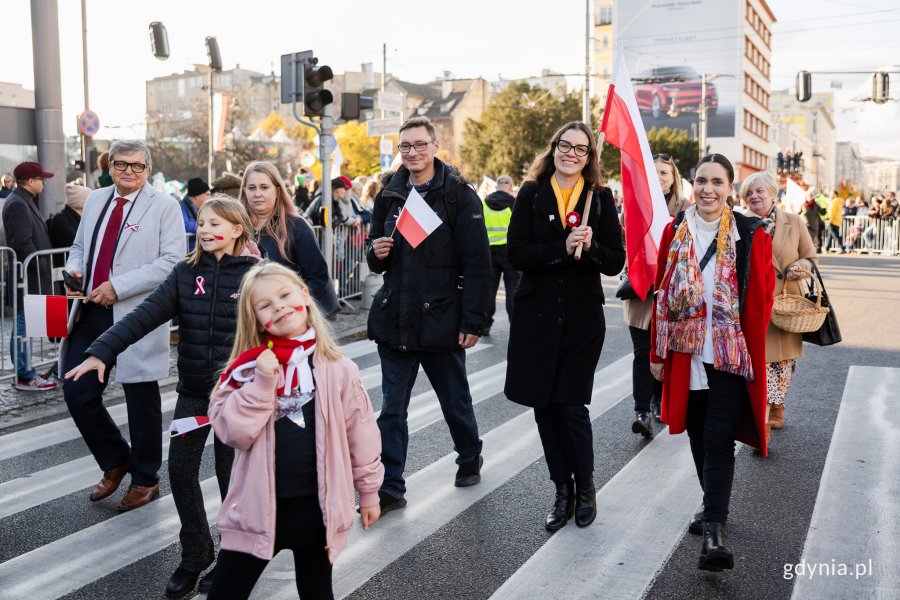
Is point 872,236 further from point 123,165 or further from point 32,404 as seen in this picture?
point 123,165

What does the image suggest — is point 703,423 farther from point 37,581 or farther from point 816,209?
point 816,209

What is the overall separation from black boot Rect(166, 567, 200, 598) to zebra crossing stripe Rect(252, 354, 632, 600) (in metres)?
0.28

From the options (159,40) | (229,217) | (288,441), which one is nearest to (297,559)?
(288,441)

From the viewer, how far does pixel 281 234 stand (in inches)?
201

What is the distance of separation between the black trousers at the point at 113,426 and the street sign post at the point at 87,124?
1513 cm

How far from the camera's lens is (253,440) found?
3.07m

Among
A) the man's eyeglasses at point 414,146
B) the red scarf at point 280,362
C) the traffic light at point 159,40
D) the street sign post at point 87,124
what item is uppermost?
the traffic light at point 159,40

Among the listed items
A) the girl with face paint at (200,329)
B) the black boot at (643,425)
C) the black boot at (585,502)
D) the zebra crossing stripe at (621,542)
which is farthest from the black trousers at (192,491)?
the black boot at (643,425)

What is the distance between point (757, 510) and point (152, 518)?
3201 mm

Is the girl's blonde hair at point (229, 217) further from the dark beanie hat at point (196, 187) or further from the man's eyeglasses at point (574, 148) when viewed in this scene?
the dark beanie hat at point (196, 187)

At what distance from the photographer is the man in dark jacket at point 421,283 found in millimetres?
5156

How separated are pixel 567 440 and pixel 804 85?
2663 cm

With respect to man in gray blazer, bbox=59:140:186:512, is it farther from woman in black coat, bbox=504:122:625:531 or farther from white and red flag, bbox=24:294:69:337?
woman in black coat, bbox=504:122:625:531

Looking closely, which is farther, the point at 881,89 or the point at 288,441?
the point at 881,89
